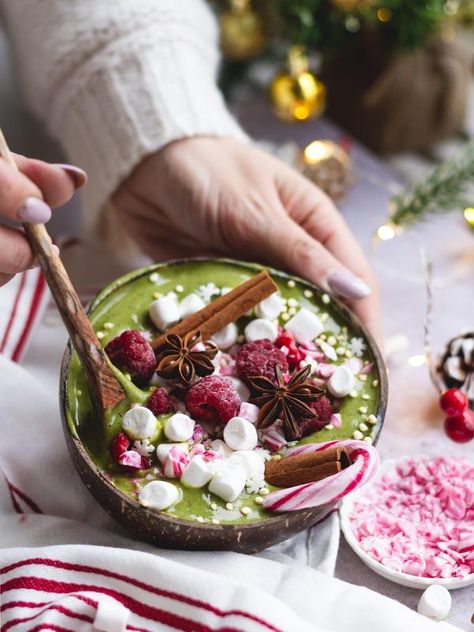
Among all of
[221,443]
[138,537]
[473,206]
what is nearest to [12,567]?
[138,537]

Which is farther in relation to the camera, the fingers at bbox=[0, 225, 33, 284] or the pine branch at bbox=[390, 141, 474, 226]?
the pine branch at bbox=[390, 141, 474, 226]

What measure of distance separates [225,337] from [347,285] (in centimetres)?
18

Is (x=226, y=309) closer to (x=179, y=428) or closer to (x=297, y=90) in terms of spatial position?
(x=179, y=428)

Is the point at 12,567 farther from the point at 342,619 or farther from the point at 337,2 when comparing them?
the point at 337,2

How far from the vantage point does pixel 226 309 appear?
0.93 m

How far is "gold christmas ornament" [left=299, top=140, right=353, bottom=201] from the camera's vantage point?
56.1 inches

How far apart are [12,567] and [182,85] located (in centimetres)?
77

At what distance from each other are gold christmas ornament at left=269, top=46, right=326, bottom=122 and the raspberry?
781 mm

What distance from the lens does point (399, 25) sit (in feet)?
4.75

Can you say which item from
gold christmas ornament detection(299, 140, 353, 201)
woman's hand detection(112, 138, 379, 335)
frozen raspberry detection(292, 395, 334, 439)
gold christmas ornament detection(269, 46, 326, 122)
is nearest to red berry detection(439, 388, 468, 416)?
woman's hand detection(112, 138, 379, 335)

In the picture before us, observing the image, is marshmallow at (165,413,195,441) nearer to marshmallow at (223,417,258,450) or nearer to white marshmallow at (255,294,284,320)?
marshmallow at (223,417,258,450)

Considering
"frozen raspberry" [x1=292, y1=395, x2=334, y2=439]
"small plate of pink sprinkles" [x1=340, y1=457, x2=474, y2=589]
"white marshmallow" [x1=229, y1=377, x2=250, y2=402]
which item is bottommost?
"small plate of pink sprinkles" [x1=340, y1=457, x2=474, y2=589]

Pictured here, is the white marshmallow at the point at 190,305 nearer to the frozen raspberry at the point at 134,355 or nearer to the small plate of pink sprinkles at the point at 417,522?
the frozen raspberry at the point at 134,355

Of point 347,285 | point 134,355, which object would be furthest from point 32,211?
point 347,285
